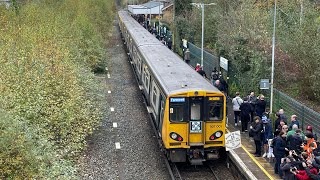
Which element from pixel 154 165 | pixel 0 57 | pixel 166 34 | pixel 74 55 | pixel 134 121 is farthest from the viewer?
pixel 166 34

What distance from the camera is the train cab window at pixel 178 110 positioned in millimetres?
14492

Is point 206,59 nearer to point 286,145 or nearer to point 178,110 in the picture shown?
point 178,110

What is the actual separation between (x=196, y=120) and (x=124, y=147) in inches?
159

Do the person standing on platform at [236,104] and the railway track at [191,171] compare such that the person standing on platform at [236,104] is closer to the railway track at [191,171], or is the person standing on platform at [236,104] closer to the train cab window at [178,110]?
the railway track at [191,171]

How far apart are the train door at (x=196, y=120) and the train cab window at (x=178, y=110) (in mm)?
227

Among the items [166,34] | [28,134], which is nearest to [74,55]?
[28,134]

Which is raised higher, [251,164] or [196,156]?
[196,156]

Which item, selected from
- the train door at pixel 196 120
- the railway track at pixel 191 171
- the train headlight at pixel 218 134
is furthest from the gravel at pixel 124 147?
the train headlight at pixel 218 134

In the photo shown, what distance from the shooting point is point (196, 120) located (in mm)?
14664

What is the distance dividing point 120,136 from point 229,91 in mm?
7594

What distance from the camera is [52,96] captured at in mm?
16609

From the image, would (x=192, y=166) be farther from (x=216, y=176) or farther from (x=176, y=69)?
(x=176, y=69)

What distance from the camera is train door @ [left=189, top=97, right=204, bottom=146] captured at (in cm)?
1464

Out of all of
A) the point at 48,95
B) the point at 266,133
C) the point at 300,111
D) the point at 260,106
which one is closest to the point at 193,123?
the point at 266,133
